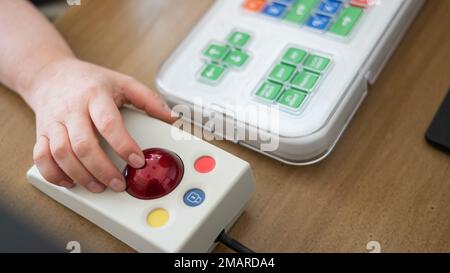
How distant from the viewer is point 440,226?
38 cm

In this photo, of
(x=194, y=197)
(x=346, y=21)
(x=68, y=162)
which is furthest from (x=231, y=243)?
(x=346, y=21)

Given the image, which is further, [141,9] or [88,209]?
[141,9]

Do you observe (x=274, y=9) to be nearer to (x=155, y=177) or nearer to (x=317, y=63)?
(x=317, y=63)

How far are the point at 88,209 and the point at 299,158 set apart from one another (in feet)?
0.62

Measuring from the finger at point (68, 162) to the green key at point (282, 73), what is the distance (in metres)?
0.19

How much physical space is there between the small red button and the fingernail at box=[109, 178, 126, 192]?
61mm

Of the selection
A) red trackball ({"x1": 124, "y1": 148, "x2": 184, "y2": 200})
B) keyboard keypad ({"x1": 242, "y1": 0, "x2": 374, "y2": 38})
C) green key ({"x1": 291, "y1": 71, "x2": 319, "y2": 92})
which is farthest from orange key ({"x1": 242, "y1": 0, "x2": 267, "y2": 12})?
red trackball ({"x1": 124, "y1": 148, "x2": 184, "y2": 200})

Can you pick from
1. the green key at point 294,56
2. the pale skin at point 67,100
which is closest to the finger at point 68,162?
the pale skin at point 67,100

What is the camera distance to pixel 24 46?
0.52 m

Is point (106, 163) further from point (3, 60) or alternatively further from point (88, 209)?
point (3, 60)

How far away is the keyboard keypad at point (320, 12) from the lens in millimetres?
485

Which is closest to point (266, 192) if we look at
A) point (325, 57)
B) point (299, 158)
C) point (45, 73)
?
point (299, 158)

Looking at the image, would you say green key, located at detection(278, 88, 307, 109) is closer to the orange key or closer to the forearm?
the orange key

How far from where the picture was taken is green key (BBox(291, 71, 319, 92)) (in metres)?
0.45
